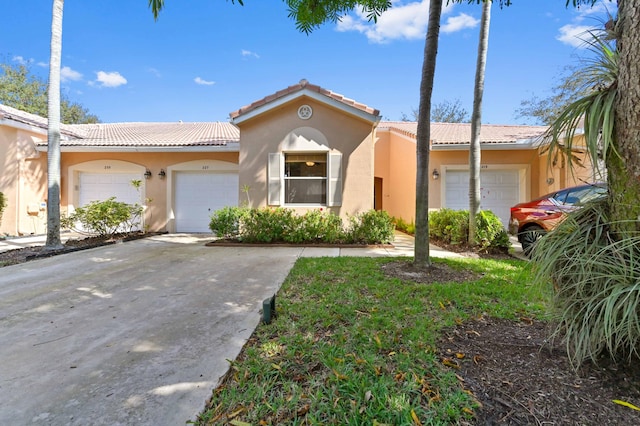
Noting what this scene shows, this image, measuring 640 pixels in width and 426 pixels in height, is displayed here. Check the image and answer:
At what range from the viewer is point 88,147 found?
1092 centimetres

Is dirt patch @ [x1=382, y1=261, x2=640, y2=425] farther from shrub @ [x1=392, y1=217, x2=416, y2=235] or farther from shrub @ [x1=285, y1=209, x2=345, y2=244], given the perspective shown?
shrub @ [x1=392, y1=217, x2=416, y2=235]

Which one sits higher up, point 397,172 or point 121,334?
point 397,172

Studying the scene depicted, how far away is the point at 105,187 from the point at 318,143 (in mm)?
9007

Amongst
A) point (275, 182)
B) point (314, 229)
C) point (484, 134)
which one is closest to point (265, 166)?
point (275, 182)

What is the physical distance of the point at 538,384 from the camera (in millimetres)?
1954

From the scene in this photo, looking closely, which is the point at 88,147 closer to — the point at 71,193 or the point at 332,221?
the point at 71,193

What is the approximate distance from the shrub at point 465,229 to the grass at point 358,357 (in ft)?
10.3

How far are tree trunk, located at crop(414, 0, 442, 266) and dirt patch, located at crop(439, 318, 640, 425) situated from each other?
2688mm

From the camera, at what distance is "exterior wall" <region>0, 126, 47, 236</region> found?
1012cm

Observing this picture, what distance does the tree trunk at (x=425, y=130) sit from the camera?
4.90 meters

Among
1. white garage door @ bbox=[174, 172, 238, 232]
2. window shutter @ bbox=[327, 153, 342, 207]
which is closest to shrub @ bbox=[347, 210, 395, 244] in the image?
window shutter @ bbox=[327, 153, 342, 207]

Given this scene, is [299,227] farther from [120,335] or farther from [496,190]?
[496,190]

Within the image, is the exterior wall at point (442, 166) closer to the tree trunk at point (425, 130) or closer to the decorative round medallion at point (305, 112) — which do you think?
the decorative round medallion at point (305, 112)

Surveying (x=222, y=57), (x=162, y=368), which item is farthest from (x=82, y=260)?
(x=222, y=57)
